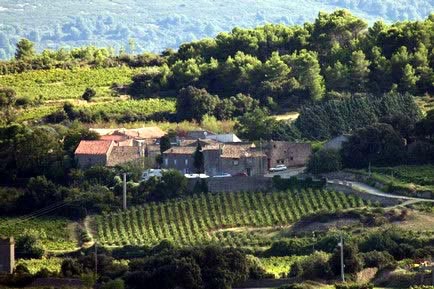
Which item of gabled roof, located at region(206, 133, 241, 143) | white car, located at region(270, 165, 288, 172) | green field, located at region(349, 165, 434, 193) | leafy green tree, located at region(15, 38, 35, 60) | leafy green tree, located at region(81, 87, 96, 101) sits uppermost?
leafy green tree, located at region(15, 38, 35, 60)

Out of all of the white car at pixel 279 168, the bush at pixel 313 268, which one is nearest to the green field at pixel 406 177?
the white car at pixel 279 168

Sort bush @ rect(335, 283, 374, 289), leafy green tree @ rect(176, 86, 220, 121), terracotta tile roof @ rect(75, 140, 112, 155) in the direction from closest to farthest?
bush @ rect(335, 283, 374, 289) → terracotta tile roof @ rect(75, 140, 112, 155) → leafy green tree @ rect(176, 86, 220, 121)

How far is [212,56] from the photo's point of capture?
87.8m

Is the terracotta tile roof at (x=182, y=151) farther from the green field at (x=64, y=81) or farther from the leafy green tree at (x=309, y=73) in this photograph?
the green field at (x=64, y=81)

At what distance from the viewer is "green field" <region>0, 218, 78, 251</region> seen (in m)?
63.8

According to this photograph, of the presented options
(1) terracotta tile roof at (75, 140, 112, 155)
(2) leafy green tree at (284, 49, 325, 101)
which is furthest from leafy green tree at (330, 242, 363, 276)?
(2) leafy green tree at (284, 49, 325, 101)

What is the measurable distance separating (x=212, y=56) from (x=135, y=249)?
1074 inches

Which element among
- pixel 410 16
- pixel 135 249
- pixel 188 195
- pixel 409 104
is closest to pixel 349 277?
pixel 135 249

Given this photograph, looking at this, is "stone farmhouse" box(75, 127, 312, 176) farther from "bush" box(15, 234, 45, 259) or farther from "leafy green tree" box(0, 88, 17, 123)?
"leafy green tree" box(0, 88, 17, 123)

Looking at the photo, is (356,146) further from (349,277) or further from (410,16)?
(410,16)

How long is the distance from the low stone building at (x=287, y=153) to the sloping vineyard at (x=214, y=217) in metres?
3.81

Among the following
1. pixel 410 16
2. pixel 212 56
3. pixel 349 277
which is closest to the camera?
pixel 349 277

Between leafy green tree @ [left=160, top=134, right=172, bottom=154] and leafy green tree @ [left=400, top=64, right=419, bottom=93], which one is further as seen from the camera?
leafy green tree @ [left=400, top=64, right=419, bottom=93]

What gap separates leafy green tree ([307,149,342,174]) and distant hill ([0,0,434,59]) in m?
104
